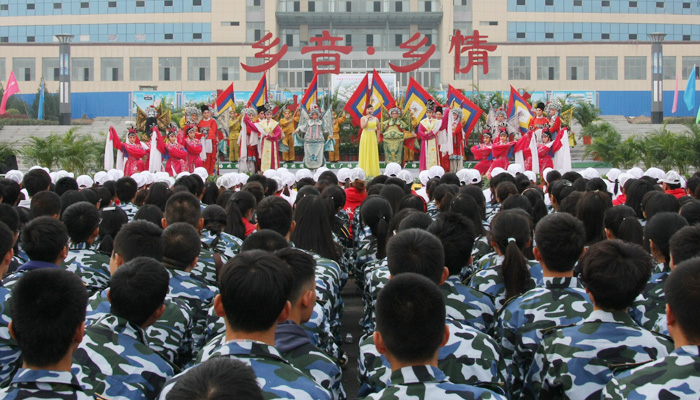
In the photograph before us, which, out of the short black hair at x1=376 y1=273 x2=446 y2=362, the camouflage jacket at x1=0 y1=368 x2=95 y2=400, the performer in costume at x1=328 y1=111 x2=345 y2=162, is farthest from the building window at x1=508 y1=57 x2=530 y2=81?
the camouflage jacket at x1=0 y1=368 x2=95 y2=400

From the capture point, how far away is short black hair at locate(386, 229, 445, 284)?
2854 mm

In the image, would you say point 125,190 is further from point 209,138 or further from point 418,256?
point 209,138

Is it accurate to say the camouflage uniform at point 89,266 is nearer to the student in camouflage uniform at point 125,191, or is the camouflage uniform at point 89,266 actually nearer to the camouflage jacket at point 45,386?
the camouflage jacket at point 45,386

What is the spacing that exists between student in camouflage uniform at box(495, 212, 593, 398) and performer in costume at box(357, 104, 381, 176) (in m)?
13.5

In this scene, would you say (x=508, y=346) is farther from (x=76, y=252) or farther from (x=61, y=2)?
(x=61, y=2)

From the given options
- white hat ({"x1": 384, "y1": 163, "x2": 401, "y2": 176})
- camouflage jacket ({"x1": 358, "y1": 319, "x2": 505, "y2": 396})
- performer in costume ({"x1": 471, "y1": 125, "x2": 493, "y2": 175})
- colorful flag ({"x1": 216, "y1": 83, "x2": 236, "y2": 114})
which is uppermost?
colorful flag ({"x1": 216, "y1": 83, "x2": 236, "y2": 114})

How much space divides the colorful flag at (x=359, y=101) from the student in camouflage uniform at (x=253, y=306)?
14581 mm

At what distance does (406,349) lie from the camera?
209cm

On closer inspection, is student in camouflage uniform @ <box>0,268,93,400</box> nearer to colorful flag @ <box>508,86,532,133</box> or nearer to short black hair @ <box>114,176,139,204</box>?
short black hair @ <box>114,176,139,204</box>

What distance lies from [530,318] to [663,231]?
1208 mm

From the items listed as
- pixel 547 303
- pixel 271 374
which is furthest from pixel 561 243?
pixel 271 374

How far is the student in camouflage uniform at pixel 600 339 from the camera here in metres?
2.44

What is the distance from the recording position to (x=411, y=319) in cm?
210

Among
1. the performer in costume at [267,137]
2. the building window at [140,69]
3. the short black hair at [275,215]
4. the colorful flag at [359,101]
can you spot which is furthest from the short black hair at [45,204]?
the building window at [140,69]
